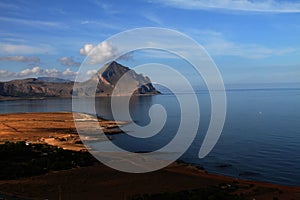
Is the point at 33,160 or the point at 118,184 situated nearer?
the point at 118,184

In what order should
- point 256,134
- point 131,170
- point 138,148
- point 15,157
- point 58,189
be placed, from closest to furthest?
point 58,189 → point 131,170 → point 15,157 → point 138,148 → point 256,134

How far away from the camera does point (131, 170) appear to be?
2661 cm

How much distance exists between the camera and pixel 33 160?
27.3m

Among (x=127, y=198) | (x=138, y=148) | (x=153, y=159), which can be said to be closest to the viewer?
(x=127, y=198)

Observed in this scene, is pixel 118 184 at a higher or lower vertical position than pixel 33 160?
lower

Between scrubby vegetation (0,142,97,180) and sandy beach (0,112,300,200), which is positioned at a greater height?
scrubby vegetation (0,142,97,180)

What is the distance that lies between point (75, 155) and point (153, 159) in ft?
25.2

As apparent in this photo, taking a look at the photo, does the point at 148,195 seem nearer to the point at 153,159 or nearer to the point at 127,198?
the point at 127,198

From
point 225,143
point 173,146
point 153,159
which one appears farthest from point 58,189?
point 225,143

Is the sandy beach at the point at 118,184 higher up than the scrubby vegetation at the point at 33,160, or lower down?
lower down

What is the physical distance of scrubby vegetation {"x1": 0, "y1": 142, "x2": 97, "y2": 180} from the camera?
79.4ft

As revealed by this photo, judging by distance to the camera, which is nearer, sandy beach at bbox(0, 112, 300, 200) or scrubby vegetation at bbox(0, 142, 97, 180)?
sandy beach at bbox(0, 112, 300, 200)

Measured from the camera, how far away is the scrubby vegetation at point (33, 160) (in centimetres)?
2419

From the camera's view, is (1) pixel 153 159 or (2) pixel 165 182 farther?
(1) pixel 153 159
